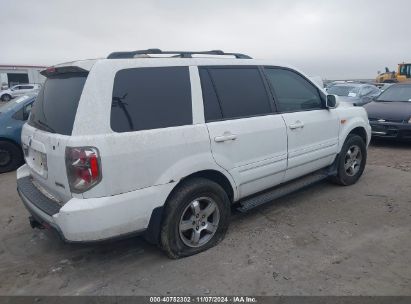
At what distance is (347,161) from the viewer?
211 inches

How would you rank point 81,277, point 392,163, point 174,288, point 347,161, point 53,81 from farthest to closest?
point 392,163, point 347,161, point 53,81, point 81,277, point 174,288

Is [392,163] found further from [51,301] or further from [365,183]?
[51,301]

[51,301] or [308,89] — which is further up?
[308,89]

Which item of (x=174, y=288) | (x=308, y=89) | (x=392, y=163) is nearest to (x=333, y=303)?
(x=174, y=288)

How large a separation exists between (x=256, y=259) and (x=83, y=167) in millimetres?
1812

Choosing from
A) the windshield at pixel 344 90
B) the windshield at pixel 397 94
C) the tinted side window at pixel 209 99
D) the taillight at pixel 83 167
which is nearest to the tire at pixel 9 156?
the taillight at pixel 83 167

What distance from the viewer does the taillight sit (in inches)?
106

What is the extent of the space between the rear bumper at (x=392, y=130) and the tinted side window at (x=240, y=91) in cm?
532

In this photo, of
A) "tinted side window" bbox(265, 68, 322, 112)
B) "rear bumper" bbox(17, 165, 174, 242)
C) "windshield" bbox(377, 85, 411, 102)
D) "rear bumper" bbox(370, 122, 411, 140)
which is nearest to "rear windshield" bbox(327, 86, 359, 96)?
"windshield" bbox(377, 85, 411, 102)

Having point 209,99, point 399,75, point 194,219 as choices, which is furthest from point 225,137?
point 399,75

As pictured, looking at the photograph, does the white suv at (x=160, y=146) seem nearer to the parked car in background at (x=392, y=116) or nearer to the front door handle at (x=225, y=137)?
the front door handle at (x=225, y=137)

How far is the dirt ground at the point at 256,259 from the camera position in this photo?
2969 mm

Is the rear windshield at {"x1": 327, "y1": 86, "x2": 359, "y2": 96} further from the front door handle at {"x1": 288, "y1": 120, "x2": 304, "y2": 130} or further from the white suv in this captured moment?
the white suv

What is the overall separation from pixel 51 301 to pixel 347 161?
14.3ft
